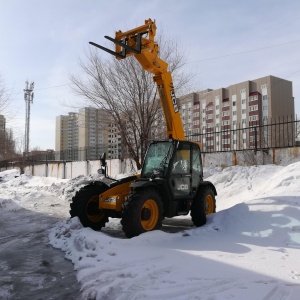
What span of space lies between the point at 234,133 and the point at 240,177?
14.6ft

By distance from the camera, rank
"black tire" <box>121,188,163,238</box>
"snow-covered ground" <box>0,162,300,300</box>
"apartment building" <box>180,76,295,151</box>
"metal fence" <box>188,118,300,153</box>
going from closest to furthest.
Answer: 1. "snow-covered ground" <box>0,162,300,300</box>
2. "black tire" <box>121,188,163,238</box>
3. "metal fence" <box>188,118,300,153</box>
4. "apartment building" <box>180,76,295,151</box>

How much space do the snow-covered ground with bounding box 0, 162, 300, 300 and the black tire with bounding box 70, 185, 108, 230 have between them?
30 cm

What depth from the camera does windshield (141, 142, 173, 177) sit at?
8707mm

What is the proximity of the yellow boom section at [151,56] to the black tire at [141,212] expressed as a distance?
1921 millimetres

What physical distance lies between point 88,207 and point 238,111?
54957 millimetres

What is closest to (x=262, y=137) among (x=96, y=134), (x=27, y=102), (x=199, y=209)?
(x=199, y=209)

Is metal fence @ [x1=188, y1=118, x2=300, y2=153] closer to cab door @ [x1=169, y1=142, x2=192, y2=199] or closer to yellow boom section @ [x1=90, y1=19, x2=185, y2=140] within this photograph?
cab door @ [x1=169, y1=142, x2=192, y2=199]

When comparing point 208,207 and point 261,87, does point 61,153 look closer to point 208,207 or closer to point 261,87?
point 208,207

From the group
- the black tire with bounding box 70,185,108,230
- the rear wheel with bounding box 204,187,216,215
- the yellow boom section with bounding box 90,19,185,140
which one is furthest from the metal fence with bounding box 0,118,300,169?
the black tire with bounding box 70,185,108,230

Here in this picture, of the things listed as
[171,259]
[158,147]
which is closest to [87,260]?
[171,259]

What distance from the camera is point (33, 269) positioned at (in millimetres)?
5930

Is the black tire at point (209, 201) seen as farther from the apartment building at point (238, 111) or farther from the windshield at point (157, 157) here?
the apartment building at point (238, 111)

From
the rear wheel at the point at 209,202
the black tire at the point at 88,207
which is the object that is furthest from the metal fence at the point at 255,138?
the black tire at the point at 88,207

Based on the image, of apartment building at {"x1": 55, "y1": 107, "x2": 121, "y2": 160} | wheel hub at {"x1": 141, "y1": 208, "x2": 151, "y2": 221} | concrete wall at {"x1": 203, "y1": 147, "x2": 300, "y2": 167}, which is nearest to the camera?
wheel hub at {"x1": 141, "y1": 208, "x2": 151, "y2": 221}
